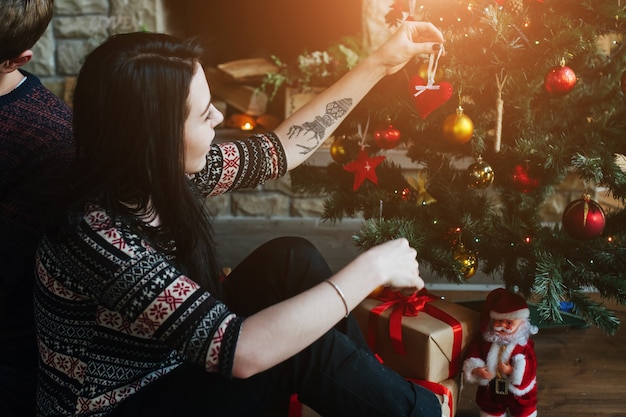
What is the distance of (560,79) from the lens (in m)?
1.32

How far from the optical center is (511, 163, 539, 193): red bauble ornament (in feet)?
4.84

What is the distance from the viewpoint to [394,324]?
1.41 metres

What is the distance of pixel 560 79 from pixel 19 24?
99 centimetres

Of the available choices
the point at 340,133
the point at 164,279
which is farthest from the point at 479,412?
the point at 164,279

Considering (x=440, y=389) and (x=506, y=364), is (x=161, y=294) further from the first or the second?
(x=506, y=364)

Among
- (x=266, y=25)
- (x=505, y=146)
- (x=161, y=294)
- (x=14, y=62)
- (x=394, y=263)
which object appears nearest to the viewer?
(x=161, y=294)

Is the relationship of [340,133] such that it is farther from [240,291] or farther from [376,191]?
[240,291]

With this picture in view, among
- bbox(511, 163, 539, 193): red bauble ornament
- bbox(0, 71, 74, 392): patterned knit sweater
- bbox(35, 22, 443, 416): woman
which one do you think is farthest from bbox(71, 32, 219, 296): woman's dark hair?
bbox(511, 163, 539, 193): red bauble ornament

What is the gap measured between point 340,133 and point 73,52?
4.85ft

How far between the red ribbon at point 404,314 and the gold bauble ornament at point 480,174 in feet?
0.88

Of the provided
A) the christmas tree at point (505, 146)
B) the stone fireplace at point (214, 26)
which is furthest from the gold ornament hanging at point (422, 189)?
the stone fireplace at point (214, 26)

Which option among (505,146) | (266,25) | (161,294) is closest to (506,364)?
(505,146)

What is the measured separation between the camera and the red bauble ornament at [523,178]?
1476 millimetres

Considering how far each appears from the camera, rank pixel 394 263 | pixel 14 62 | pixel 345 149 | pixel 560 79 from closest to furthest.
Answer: pixel 394 263 → pixel 14 62 → pixel 560 79 → pixel 345 149
